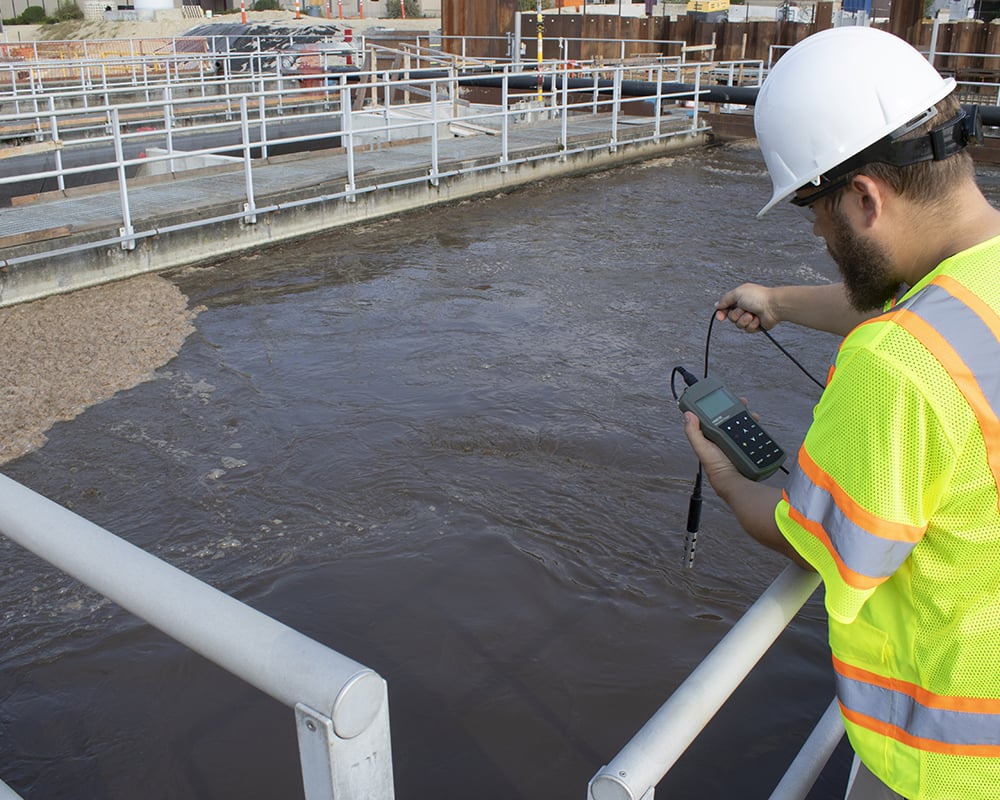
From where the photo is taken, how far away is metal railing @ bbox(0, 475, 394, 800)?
1.04 m

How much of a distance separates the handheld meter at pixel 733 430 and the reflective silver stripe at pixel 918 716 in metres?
0.54

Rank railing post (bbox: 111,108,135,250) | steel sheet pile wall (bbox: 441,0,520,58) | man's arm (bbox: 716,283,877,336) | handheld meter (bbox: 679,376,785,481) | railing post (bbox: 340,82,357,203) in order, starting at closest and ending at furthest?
handheld meter (bbox: 679,376,785,481)
man's arm (bbox: 716,283,877,336)
railing post (bbox: 111,108,135,250)
railing post (bbox: 340,82,357,203)
steel sheet pile wall (bbox: 441,0,520,58)

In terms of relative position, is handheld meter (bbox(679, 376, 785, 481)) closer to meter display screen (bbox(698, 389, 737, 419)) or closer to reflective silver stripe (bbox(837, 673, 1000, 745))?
meter display screen (bbox(698, 389, 737, 419))

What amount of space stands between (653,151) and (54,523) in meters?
16.1

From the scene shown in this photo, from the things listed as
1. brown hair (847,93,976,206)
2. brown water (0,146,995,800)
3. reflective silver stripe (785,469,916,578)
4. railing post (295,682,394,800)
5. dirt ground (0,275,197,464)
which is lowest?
brown water (0,146,995,800)

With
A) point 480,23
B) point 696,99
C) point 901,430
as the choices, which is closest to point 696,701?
point 901,430

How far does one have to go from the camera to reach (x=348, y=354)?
23.3ft

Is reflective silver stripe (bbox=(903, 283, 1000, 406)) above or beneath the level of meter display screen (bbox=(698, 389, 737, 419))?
above

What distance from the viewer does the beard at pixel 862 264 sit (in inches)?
62.2

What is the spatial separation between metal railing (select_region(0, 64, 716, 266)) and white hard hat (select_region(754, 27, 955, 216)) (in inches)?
302

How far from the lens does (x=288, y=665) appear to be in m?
1.05

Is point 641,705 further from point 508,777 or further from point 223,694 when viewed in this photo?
point 223,694

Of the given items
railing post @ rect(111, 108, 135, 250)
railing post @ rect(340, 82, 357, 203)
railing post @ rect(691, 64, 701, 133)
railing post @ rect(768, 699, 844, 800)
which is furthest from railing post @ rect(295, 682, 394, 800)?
railing post @ rect(691, 64, 701, 133)

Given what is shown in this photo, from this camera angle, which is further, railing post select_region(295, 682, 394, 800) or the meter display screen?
the meter display screen
